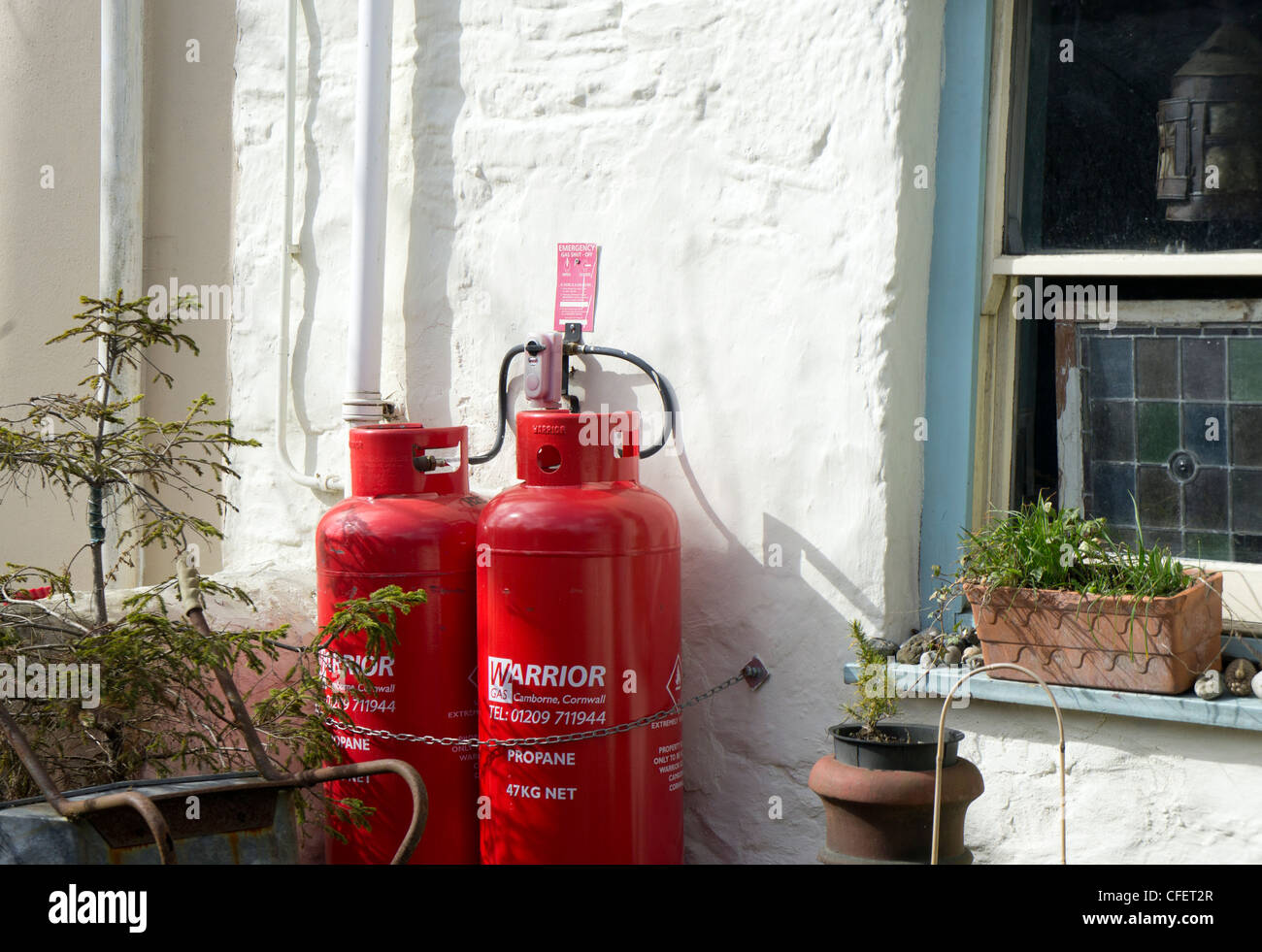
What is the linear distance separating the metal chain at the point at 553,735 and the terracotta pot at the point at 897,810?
58 cm

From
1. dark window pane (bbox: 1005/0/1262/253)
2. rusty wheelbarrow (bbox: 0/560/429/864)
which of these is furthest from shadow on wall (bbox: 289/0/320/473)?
dark window pane (bbox: 1005/0/1262/253)

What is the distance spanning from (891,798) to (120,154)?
12.3ft

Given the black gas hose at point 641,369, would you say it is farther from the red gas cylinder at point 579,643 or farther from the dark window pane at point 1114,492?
the dark window pane at point 1114,492

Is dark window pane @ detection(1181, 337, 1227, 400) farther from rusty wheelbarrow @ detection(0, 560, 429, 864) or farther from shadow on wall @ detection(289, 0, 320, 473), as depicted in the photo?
shadow on wall @ detection(289, 0, 320, 473)

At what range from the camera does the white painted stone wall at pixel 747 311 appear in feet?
10.1

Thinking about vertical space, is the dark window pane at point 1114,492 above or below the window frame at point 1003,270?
below

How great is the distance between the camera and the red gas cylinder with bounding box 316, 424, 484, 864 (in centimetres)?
342

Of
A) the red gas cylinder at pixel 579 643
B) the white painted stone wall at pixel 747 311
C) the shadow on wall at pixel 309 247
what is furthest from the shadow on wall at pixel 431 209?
the red gas cylinder at pixel 579 643

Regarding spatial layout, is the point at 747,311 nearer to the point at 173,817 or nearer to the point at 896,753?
the point at 896,753

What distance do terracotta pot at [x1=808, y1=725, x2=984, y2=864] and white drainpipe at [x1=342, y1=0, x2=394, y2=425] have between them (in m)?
1.90

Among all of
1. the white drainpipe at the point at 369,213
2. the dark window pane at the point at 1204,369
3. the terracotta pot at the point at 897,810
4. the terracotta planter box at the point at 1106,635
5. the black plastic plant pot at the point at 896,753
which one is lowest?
the terracotta pot at the point at 897,810

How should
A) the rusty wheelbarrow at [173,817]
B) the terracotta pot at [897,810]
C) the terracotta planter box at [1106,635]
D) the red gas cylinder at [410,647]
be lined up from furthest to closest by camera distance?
1. the red gas cylinder at [410,647]
2. the terracotta planter box at [1106,635]
3. the terracotta pot at [897,810]
4. the rusty wheelbarrow at [173,817]

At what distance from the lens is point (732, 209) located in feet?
11.3

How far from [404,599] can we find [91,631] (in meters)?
0.75
